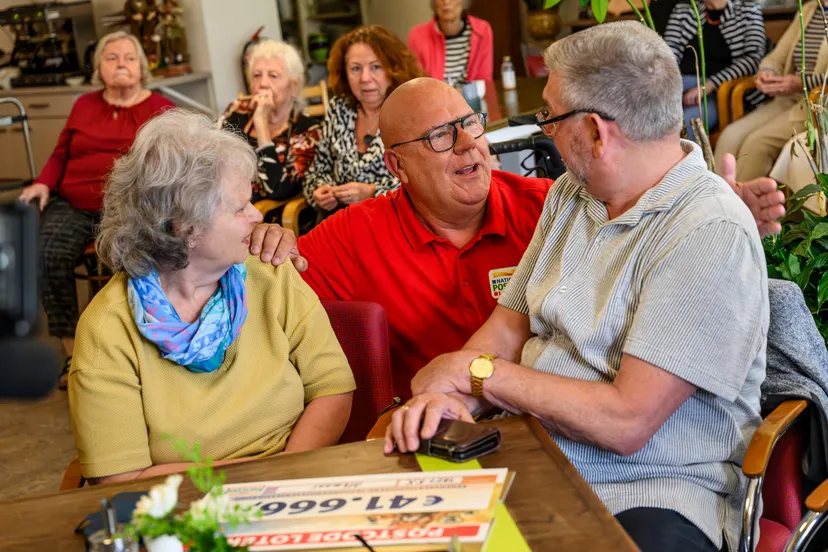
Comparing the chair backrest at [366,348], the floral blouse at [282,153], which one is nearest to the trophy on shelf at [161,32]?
the floral blouse at [282,153]

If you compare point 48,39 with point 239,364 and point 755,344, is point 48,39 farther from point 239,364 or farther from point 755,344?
point 755,344

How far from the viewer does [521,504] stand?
132cm

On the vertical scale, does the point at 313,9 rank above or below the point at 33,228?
above

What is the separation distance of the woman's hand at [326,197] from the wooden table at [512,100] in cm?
71

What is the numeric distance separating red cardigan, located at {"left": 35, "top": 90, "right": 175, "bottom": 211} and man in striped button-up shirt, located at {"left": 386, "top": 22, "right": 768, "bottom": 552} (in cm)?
324

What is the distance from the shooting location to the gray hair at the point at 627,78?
1.66m

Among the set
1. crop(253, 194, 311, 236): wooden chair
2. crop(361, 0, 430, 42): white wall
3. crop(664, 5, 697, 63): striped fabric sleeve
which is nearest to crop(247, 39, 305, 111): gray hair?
crop(253, 194, 311, 236): wooden chair

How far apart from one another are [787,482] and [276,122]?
3.31m

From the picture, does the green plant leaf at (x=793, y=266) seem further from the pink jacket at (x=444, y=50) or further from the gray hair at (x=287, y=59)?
the pink jacket at (x=444, y=50)

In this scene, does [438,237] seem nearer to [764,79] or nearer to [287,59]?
[287,59]

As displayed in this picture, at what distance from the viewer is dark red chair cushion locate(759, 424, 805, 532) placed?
68.7 inches

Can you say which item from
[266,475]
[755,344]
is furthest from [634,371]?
[266,475]

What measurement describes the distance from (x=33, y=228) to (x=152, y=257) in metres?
1.28

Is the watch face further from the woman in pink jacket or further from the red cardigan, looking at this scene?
the woman in pink jacket
